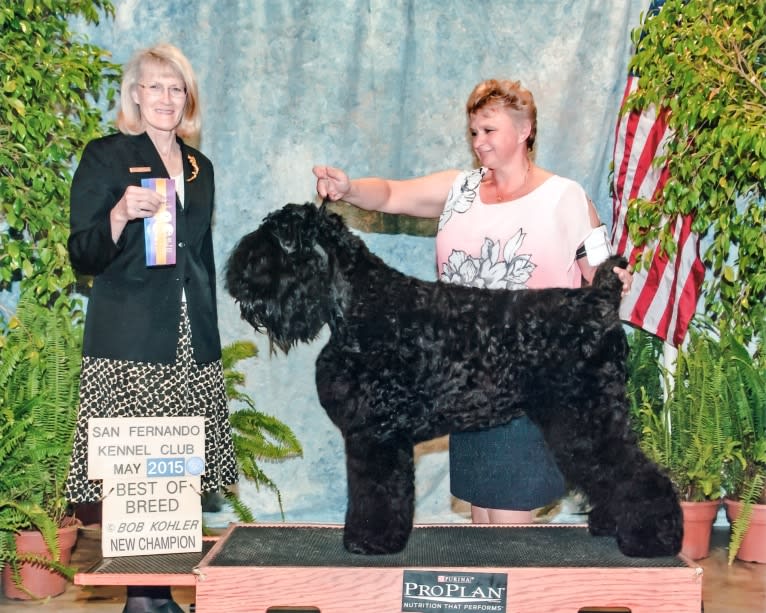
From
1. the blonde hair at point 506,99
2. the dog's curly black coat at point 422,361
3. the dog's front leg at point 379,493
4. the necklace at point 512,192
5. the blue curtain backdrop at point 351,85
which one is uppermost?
the blue curtain backdrop at point 351,85

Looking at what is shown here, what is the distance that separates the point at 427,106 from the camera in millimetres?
3955

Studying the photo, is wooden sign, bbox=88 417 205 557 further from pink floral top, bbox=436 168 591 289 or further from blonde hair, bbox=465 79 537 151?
blonde hair, bbox=465 79 537 151

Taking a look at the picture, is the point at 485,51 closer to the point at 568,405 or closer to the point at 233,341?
the point at 233,341

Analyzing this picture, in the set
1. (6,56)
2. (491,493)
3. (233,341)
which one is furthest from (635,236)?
(6,56)

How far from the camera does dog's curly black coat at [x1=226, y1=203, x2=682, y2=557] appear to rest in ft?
6.30

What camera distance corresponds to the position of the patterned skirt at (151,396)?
2213 millimetres

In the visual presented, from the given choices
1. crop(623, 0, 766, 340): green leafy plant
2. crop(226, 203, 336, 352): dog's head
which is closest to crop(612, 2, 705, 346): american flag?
crop(623, 0, 766, 340): green leafy plant

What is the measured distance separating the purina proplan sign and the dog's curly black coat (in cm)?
12

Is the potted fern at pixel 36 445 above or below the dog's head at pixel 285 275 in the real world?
below

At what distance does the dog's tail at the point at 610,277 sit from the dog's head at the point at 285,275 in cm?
64

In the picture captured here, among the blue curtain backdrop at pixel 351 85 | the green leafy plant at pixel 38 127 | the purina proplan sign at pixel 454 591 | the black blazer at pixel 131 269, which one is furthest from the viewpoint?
the blue curtain backdrop at pixel 351 85

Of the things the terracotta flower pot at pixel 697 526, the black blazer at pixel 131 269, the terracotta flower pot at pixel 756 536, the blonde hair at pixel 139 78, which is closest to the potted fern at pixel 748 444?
the terracotta flower pot at pixel 756 536

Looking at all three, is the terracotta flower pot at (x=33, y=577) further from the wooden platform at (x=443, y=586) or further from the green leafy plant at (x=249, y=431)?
the wooden platform at (x=443, y=586)

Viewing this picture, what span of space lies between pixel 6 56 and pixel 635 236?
2.21 m
